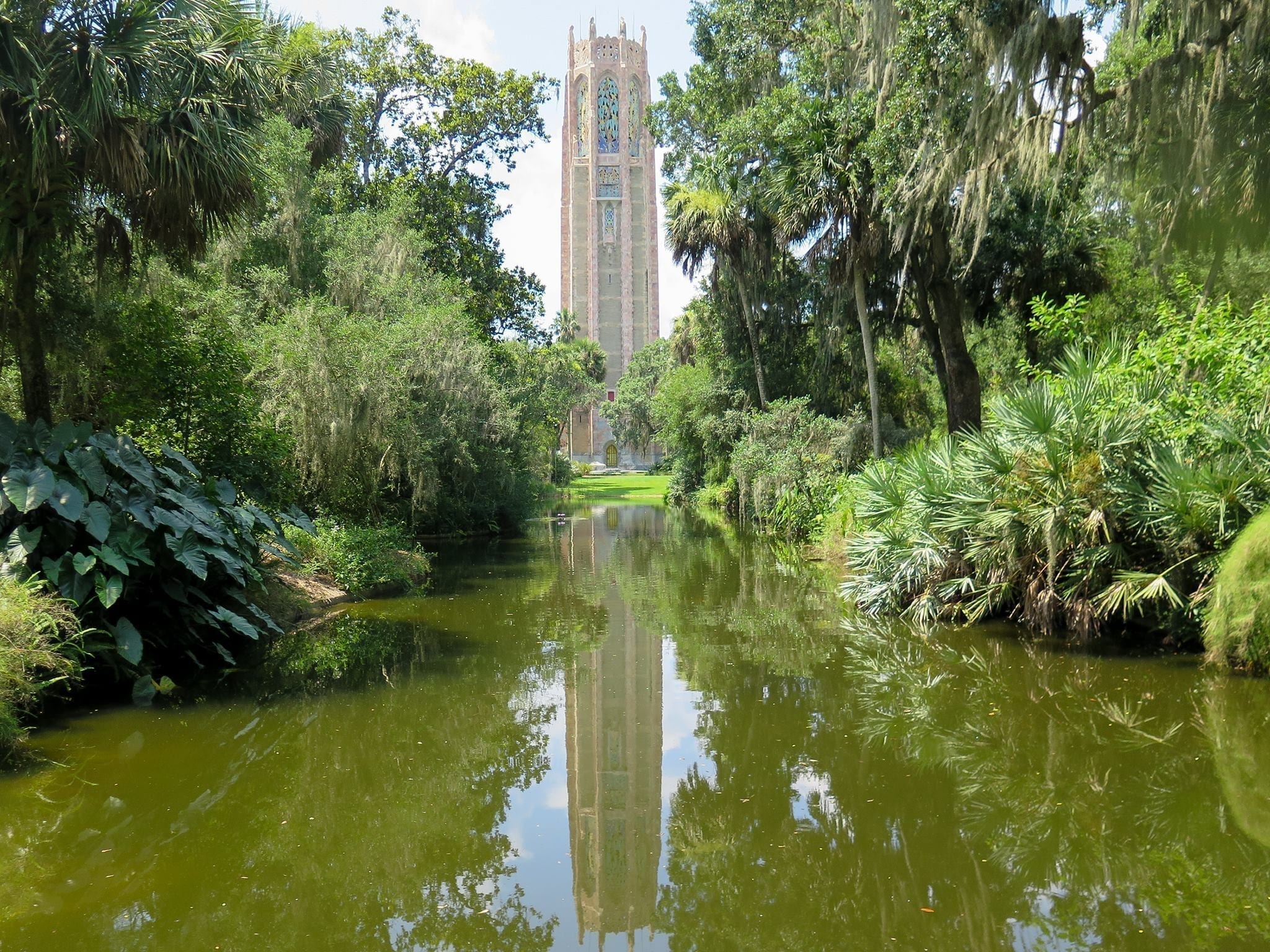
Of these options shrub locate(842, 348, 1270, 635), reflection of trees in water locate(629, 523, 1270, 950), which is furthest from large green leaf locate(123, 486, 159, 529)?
shrub locate(842, 348, 1270, 635)

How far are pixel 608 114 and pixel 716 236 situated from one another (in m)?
68.2

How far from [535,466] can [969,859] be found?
2307 centimetres

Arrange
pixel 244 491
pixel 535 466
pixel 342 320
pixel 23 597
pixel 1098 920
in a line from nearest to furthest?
pixel 1098 920, pixel 23 597, pixel 244 491, pixel 342 320, pixel 535 466

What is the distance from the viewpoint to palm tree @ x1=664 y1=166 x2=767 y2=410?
84.1 ft

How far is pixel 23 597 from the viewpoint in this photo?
6.95 m

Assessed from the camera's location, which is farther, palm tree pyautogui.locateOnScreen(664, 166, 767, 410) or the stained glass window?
the stained glass window

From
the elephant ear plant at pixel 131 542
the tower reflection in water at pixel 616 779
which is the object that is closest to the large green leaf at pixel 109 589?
the elephant ear plant at pixel 131 542

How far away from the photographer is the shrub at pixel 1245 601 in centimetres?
752

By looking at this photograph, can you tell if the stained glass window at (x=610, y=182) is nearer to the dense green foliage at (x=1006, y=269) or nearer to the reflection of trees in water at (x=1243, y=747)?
the dense green foliage at (x=1006, y=269)

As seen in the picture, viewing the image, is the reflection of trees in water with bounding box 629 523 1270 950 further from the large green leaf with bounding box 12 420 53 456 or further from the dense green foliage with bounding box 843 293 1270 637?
the large green leaf with bounding box 12 420 53 456

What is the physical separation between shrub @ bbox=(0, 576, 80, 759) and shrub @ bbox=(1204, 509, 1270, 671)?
354 inches

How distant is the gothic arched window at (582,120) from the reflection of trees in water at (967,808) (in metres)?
85.3

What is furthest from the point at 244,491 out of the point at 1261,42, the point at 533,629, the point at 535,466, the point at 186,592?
the point at 535,466

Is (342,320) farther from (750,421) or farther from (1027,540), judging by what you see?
(750,421)
